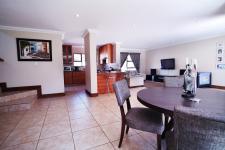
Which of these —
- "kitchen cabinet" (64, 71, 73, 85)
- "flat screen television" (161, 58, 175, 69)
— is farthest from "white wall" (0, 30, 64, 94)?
"flat screen television" (161, 58, 175, 69)

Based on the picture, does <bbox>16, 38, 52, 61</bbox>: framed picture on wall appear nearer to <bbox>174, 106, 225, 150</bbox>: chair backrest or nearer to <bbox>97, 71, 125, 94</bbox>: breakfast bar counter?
<bbox>97, 71, 125, 94</bbox>: breakfast bar counter

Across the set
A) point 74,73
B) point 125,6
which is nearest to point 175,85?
point 125,6

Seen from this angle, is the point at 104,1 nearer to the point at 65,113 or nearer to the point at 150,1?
the point at 150,1

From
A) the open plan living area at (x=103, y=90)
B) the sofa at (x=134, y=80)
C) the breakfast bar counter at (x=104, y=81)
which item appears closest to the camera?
the open plan living area at (x=103, y=90)

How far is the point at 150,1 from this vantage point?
7.61 feet

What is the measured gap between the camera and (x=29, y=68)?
3.93m

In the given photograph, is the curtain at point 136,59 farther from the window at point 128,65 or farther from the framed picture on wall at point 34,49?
the framed picture on wall at point 34,49

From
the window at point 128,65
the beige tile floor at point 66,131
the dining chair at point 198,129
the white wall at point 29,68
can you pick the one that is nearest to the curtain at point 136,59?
the window at point 128,65

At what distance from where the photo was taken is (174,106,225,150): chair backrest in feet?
2.14

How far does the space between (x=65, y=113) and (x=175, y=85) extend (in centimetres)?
252

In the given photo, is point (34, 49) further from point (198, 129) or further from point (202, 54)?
point (202, 54)

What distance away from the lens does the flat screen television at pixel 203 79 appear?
17.1 feet

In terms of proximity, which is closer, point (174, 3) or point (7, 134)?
point (7, 134)

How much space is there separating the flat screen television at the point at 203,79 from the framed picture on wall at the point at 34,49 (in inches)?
243
